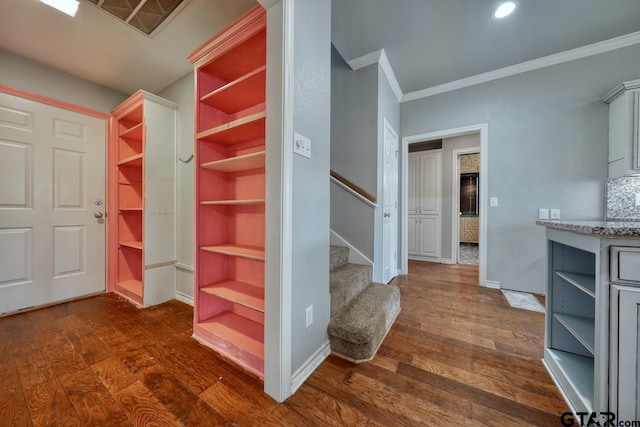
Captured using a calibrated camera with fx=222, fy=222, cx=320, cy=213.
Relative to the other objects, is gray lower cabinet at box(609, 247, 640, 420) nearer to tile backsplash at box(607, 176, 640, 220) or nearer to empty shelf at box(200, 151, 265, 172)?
empty shelf at box(200, 151, 265, 172)

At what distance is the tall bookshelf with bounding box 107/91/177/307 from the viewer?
230cm

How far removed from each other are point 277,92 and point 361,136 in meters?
1.61

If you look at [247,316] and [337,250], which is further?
[337,250]

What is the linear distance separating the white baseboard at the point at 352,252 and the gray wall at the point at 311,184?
1023mm

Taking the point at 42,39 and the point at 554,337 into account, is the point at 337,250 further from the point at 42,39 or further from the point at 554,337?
A: the point at 42,39

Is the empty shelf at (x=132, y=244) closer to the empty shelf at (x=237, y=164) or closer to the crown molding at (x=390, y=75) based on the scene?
the empty shelf at (x=237, y=164)

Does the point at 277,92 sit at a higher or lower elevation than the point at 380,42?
lower

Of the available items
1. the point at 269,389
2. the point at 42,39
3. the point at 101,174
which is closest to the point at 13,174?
the point at 101,174

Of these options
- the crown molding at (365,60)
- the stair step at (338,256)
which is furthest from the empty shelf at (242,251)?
the crown molding at (365,60)

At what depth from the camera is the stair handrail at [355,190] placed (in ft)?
7.84

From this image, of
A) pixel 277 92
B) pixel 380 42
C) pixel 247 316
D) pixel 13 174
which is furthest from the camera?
pixel 380 42

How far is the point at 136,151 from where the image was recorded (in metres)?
2.84

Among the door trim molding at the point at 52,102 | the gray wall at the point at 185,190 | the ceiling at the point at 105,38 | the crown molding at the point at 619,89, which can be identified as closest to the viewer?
the ceiling at the point at 105,38

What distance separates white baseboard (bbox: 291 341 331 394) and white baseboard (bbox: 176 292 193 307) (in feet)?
5.46
